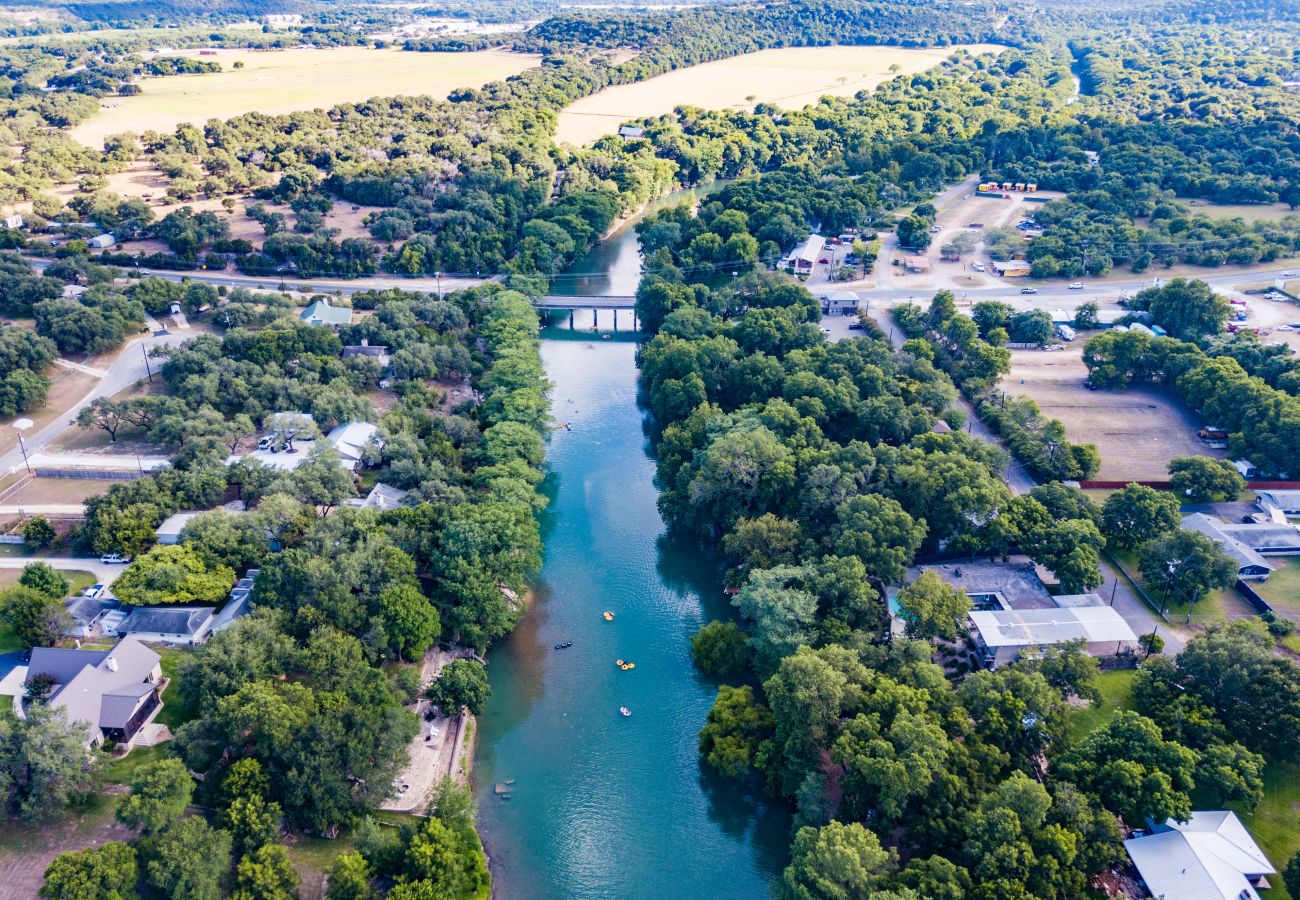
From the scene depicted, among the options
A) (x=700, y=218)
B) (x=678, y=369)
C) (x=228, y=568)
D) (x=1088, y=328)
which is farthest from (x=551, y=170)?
(x=228, y=568)

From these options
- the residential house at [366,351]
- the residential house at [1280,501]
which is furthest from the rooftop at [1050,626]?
the residential house at [366,351]

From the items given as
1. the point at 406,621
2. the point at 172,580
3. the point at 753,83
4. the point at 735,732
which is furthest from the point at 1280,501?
the point at 753,83

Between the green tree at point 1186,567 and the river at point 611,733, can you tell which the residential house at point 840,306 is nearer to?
A: the river at point 611,733

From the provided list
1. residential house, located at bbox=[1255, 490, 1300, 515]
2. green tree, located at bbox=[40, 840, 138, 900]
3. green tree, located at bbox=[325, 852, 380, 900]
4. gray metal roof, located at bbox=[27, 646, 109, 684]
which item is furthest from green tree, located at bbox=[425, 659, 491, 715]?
residential house, located at bbox=[1255, 490, 1300, 515]

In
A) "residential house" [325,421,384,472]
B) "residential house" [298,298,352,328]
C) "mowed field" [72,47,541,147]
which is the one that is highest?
"mowed field" [72,47,541,147]

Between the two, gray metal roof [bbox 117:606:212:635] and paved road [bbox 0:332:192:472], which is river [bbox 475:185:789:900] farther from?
paved road [bbox 0:332:192:472]

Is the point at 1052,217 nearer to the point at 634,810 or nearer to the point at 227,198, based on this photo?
the point at 634,810
